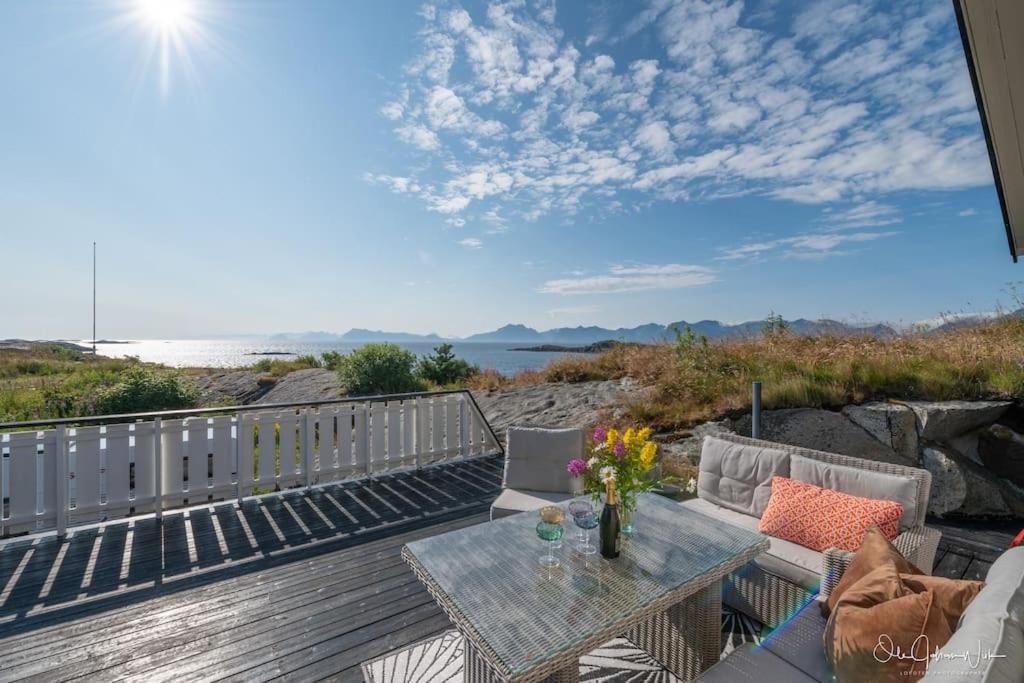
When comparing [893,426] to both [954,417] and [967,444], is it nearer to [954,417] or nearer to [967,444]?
[954,417]

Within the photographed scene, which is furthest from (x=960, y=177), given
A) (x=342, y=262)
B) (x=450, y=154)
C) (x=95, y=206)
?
(x=95, y=206)

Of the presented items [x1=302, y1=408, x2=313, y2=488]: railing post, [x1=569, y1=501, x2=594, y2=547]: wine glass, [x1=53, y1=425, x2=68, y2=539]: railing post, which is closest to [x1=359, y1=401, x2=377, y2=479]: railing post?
[x1=302, y1=408, x2=313, y2=488]: railing post

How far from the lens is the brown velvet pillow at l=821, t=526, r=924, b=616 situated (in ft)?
5.09

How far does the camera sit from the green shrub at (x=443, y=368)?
1179 cm

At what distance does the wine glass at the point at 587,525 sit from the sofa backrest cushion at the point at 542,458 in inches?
53.2

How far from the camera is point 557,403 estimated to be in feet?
25.2

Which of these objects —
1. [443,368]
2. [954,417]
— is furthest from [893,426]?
[443,368]

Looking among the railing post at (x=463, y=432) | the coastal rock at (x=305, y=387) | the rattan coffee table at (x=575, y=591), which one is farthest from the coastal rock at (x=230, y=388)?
the rattan coffee table at (x=575, y=591)

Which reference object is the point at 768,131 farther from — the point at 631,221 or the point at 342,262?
the point at 342,262

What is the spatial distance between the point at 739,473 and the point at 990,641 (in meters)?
2.17

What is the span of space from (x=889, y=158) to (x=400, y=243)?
30.7ft

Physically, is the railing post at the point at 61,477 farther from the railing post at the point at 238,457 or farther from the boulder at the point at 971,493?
the boulder at the point at 971,493

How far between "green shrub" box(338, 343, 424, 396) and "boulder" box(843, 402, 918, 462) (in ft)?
27.6

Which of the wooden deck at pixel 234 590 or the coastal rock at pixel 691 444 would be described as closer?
the wooden deck at pixel 234 590
